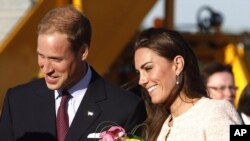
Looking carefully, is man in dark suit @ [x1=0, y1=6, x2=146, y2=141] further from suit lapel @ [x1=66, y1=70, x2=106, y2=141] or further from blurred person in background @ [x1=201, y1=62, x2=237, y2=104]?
blurred person in background @ [x1=201, y1=62, x2=237, y2=104]

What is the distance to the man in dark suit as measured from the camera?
4527 millimetres

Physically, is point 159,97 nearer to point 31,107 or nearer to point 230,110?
point 230,110

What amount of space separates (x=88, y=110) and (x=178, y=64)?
747mm

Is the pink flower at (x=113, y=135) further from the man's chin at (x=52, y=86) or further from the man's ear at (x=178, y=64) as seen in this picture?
the man's chin at (x=52, y=86)

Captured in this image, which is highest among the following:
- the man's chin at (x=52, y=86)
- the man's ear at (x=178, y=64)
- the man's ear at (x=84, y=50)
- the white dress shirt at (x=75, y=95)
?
the man's ear at (x=84, y=50)

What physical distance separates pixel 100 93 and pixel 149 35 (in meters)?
0.66

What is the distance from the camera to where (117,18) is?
9.60 m

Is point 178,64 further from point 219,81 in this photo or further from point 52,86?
point 219,81

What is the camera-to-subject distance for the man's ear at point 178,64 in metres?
4.23

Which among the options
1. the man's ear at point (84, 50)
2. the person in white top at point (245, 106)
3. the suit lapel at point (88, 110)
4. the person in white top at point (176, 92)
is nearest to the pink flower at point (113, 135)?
the person in white top at point (176, 92)

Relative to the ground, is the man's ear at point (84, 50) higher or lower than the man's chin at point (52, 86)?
higher

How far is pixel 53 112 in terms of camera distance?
4711 mm

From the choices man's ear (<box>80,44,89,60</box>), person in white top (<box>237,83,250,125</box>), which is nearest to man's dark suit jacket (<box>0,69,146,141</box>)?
man's ear (<box>80,44,89,60</box>)

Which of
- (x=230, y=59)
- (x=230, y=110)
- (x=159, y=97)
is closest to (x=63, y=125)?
(x=159, y=97)
